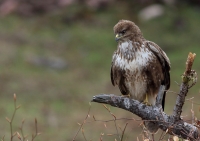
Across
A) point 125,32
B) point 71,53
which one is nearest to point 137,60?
point 125,32

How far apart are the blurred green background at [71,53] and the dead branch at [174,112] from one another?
12.8ft

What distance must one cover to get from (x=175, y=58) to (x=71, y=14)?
114 inches

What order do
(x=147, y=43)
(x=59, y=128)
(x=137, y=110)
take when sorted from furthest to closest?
1. (x=59, y=128)
2. (x=147, y=43)
3. (x=137, y=110)

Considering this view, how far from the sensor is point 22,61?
11641mm

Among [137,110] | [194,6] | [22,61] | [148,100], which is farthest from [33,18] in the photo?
[137,110]

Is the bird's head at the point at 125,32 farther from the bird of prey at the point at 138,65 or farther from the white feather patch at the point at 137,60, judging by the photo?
the white feather patch at the point at 137,60

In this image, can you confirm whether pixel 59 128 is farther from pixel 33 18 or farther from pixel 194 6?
pixel 194 6

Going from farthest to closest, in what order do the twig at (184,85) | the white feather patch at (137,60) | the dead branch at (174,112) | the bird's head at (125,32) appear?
the bird's head at (125,32) → the white feather patch at (137,60) → the dead branch at (174,112) → the twig at (184,85)

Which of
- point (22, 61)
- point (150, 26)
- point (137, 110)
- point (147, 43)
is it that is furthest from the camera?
point (150, 26)

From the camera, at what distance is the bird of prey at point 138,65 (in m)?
6.27

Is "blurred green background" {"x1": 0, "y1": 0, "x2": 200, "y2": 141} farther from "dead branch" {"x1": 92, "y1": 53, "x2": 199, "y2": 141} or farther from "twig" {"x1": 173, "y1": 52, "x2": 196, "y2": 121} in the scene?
"twig" {"x1": 173, "y1": 52, "x2": 196, "y2": 121}

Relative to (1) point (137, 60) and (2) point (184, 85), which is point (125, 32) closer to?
(1) point (137, 60)

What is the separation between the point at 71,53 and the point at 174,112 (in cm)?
765

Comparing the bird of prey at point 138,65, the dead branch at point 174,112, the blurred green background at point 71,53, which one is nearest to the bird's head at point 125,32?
the bird of prey at point 138,65
